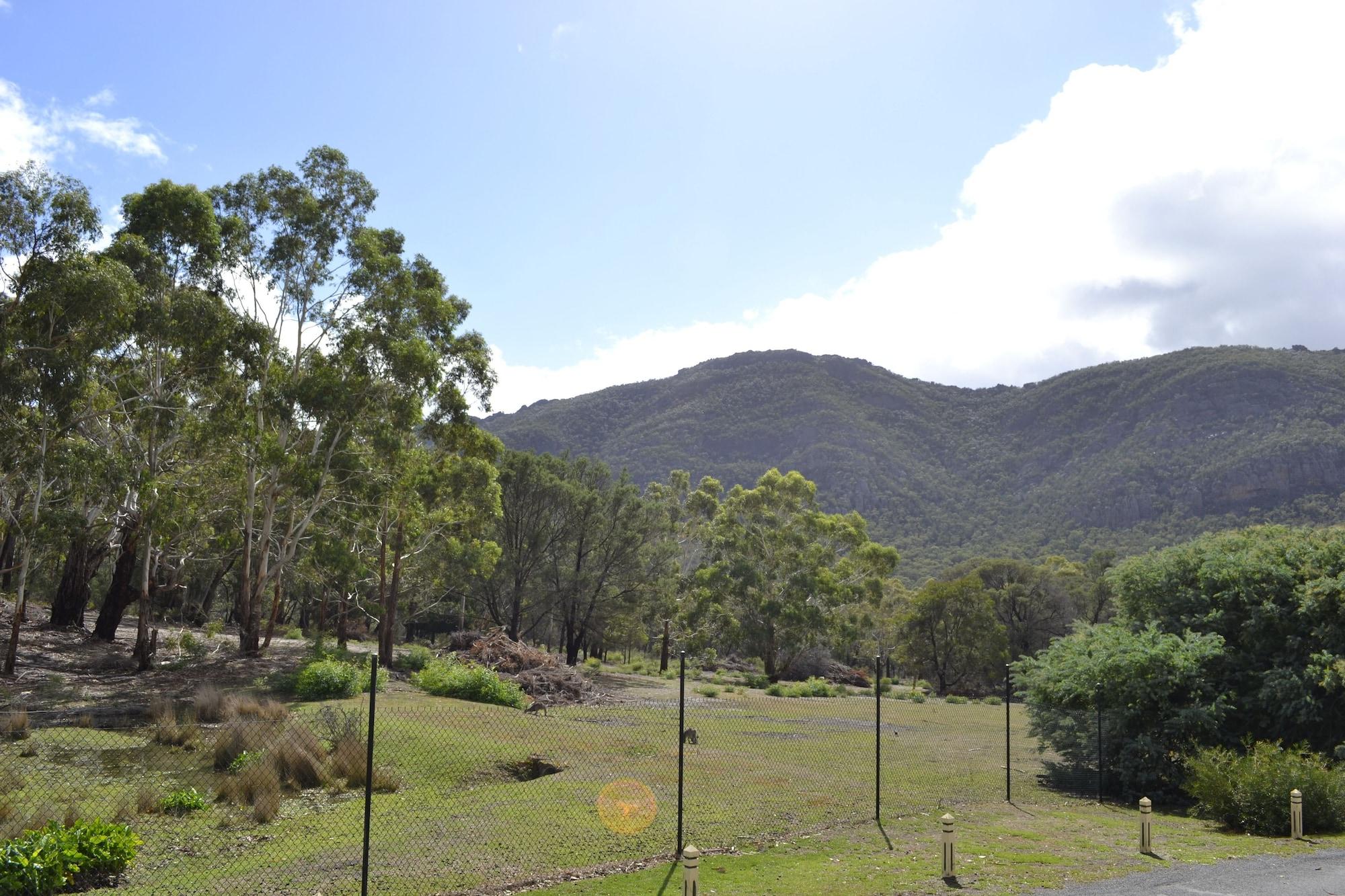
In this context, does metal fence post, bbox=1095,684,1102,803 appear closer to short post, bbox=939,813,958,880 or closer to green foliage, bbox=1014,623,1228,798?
green foliage, bbox=1014,623,1228,798

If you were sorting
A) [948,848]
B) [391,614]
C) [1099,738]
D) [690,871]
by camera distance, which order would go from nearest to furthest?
[690,871] → [948,848] → [1099,738] → [391,614]

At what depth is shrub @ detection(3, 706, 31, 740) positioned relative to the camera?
15922 millimetres

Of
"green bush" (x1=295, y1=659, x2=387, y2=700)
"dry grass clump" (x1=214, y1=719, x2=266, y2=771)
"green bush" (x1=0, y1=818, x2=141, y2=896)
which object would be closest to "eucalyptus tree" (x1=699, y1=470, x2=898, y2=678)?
"green bush" (x1=295, y1=659, x2=387, y2=700)

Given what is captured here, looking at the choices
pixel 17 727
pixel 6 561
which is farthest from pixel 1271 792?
pixel 6 561

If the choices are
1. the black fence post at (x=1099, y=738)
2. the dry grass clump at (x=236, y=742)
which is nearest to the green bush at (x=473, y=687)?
the dry grass clump at (x=236, y=742)

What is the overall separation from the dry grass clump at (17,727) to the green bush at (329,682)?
281 inches

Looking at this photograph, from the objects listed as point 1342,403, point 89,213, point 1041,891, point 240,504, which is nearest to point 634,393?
point 1342,403

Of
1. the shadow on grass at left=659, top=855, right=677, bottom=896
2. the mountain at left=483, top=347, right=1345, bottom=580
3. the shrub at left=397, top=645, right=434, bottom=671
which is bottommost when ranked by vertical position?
the shrub at left=397, top=645, right=434, bottom=671

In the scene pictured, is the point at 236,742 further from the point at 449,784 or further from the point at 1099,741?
the point at 1099,741

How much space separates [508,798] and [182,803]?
4200 mm

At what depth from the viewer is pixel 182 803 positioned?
457 inches

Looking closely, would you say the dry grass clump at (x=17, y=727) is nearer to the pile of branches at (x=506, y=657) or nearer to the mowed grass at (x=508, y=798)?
the mowed grass at (x=508, y=798)

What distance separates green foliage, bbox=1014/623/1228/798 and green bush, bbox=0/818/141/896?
16.8 metres

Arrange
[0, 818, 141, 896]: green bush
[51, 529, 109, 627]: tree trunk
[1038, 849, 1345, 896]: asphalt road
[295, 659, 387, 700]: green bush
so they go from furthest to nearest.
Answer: [51, 529, 109, 627]: tree trunk, [295, 659, 387, 700]: green bush, [1038, 849, 1345, 896]: asphalt road, [0, 818, 141, 896]: green bush
